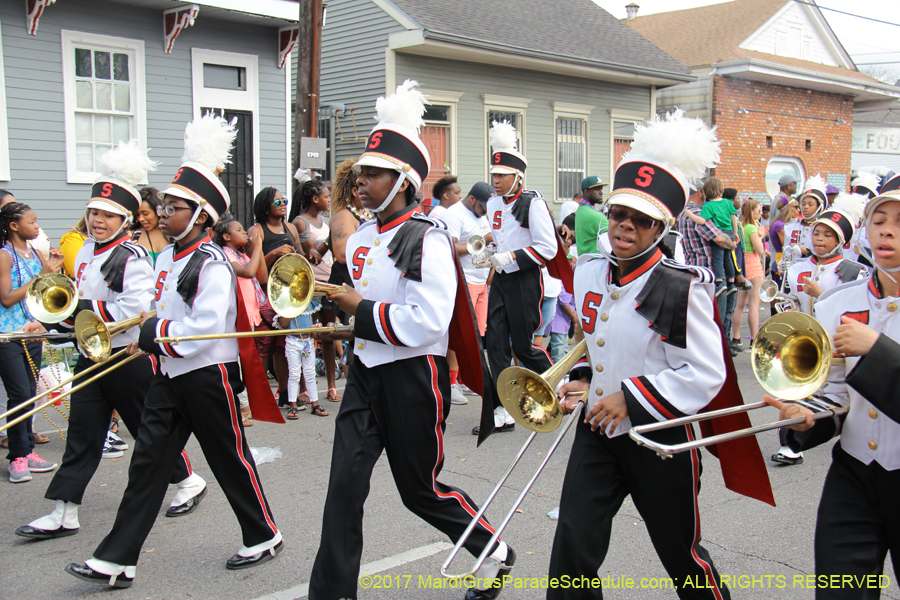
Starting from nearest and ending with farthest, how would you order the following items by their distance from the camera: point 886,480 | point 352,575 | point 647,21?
point 886,480 < point 352,575 < point 647,21

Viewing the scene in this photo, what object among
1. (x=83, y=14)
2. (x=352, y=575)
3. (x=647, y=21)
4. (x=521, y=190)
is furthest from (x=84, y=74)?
(x=647, y=21)

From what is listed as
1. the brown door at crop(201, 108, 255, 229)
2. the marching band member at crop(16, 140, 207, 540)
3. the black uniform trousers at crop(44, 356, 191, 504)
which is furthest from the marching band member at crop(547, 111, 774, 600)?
the brown door at crop(201, 108, 255, 229)

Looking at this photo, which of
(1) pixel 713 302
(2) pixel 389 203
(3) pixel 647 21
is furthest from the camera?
(3) pixel 647 21

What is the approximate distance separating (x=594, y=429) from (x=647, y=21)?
1205 inches

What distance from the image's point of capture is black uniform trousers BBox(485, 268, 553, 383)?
6.76m

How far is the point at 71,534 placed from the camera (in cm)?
468

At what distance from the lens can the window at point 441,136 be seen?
16859mm

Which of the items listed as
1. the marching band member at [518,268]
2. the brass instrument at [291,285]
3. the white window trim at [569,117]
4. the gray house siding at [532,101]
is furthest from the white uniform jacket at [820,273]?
the white window trim at [569,117]

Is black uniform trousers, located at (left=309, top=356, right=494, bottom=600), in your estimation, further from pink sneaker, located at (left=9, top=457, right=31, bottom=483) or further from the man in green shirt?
the man in green shirt

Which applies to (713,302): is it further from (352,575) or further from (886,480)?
(352,575)

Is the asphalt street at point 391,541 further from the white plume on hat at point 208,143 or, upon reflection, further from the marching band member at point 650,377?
the white plume on hat at point 208,143

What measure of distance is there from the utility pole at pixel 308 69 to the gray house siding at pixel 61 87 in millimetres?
2928

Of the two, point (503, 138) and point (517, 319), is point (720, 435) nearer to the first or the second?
point (517, 319)

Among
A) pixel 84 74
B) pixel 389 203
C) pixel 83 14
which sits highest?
pixel 83 14
